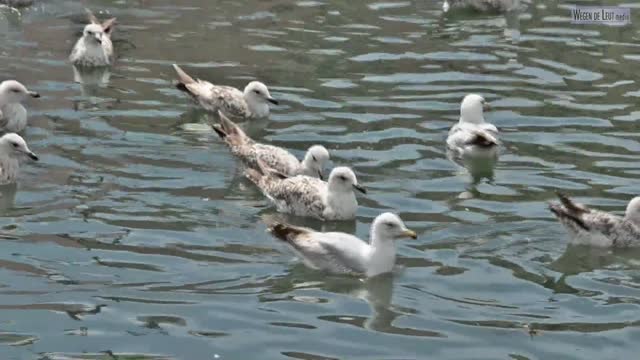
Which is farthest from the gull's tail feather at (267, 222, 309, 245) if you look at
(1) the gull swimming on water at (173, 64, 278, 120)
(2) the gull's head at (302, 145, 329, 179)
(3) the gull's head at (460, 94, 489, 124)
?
(1) the gull swimming on water at (173, 64, 278, 120)

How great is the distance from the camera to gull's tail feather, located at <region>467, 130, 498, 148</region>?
1694 cm

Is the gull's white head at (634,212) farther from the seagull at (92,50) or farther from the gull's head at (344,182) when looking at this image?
the seagull at (92,50)

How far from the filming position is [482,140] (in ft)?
55.7

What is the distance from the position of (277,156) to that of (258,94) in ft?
7.43

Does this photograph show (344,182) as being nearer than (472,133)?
Yes

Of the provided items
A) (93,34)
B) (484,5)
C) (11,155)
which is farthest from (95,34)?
(484,5)

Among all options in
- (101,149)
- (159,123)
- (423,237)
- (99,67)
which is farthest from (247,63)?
(423,237)

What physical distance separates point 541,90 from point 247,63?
14.0 ft

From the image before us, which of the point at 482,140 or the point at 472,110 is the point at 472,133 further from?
the point at 472,110

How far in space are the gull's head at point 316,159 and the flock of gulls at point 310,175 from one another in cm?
1

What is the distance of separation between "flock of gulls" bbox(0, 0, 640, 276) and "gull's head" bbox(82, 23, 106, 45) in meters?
0.01

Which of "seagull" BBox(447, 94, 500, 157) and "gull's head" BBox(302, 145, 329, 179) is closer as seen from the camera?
"gull's head" BBox(302, 145, 329, 179)

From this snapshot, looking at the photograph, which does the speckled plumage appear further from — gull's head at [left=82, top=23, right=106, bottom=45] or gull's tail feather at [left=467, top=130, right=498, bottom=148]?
gull's head at [left=82, top=23, right=106, bottom=45]

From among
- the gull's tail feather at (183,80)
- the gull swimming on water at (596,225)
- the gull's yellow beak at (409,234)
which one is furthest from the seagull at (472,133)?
the gull's yellow beak at (409,234)
